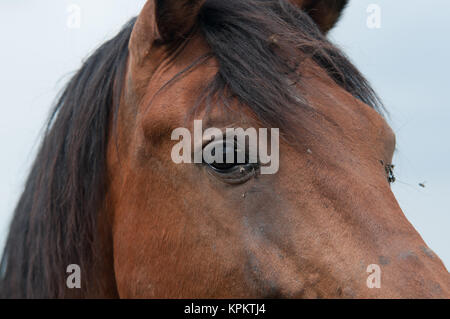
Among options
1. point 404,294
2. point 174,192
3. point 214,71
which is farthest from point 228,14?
point 404,294

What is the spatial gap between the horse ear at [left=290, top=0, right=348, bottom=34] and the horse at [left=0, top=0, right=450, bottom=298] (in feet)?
1.57

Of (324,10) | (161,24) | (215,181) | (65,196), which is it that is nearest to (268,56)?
(161,24)

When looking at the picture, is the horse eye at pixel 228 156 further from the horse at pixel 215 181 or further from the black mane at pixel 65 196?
the black mane at pixel 65 196

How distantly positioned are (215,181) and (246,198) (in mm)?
180

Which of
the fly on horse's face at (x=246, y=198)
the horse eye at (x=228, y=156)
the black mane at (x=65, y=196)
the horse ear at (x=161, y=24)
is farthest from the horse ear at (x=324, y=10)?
the horse eye at (x=228, y=156)

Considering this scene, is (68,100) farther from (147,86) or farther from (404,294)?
(404,294)

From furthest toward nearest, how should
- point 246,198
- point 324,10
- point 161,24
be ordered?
point 324,10
point 161,24
point 246,198

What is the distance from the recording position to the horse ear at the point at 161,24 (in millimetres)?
2713

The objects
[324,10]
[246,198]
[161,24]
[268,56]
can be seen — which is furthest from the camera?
[324,10]

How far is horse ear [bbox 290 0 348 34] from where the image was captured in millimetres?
3539

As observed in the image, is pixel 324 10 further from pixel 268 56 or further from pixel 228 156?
pixel 228 156

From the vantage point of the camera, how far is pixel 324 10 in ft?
11.8

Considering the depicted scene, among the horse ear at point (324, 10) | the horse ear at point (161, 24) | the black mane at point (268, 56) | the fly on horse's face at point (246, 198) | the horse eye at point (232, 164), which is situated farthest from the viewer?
the horse ear at point (324, 10)

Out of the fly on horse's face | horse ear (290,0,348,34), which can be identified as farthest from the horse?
horse ear (290,0,348,34)
